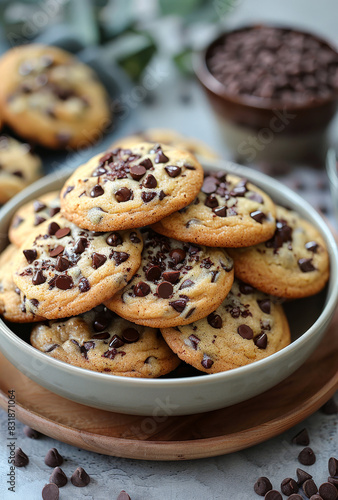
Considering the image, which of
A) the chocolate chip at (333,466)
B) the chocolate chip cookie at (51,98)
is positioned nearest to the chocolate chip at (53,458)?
the chocolate chip at (333,466)

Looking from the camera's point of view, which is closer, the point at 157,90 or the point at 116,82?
the point at 116,82

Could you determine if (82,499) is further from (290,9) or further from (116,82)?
(290,9)

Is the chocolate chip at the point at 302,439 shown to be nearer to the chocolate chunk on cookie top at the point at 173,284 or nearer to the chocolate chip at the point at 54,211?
the chocolate chunk on cookie top at the point at 173,284

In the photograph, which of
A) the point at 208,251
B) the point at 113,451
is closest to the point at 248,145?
the point at 208,251

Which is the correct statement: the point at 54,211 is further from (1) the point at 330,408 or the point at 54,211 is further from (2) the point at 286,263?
(1) the point at 330,408

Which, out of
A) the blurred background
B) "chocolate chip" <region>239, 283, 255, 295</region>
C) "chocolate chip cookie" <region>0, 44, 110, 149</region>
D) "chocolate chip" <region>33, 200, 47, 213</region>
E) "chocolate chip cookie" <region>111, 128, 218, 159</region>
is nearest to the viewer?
"chocolate chip" <region>239, 283, 255, 295</region>

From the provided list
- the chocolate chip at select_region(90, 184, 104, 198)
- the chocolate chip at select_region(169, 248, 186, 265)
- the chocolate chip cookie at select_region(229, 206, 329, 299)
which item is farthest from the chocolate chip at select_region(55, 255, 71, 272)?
the chocolate chip cookie at select_region(229, 206, 329, 299)

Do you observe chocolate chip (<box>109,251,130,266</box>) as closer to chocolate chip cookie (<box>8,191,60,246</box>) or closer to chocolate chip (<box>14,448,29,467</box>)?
chocolate chip cookie (<box>8,191,60,246</box>)
